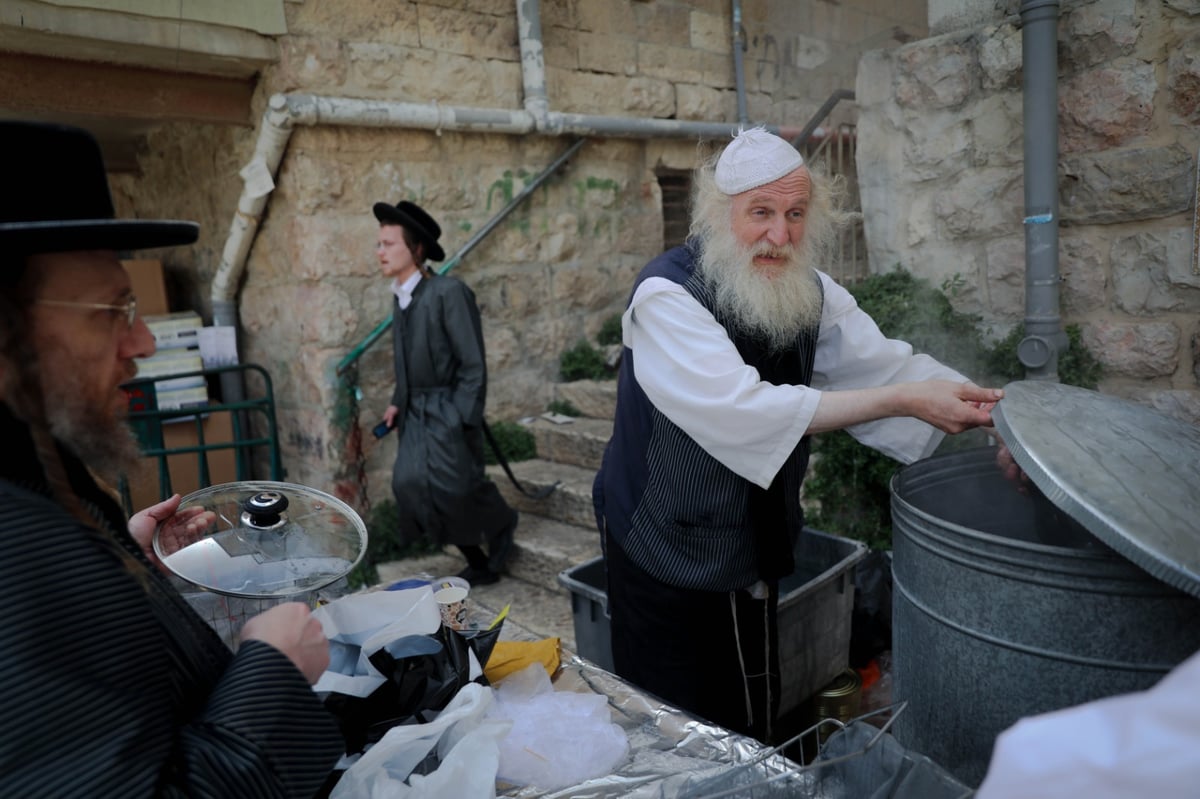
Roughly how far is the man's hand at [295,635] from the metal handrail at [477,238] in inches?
158

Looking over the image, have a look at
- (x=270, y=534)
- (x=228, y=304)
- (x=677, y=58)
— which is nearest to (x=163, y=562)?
(x=270, y=534)

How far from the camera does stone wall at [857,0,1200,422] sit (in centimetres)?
310

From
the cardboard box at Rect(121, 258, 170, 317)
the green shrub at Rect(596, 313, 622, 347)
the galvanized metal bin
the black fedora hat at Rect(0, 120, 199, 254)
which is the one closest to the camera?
the black fedora hat at Rect(0, 120, 199, 254)

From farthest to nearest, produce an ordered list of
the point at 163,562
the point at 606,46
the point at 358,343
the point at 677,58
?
the point at 677,58, the point at 606,46, the point at 358,343, the point at 163,562

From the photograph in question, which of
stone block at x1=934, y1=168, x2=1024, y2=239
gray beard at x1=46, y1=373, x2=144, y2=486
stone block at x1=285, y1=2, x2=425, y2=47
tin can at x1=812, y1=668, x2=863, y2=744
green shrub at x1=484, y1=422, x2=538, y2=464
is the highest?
stone block at x1=285, y1=2, x2=425, y2=47

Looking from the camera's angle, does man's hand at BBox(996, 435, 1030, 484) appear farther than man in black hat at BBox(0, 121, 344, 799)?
Yes

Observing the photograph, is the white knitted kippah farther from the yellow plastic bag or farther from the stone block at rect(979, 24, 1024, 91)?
the stone block at rect(979, 24, 1024, 91)

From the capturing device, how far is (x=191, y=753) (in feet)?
3.24

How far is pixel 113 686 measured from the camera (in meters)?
0.94

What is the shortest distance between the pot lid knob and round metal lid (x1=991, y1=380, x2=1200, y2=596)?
1.39 metres

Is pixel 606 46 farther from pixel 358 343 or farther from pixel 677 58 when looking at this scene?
pixel 358 343

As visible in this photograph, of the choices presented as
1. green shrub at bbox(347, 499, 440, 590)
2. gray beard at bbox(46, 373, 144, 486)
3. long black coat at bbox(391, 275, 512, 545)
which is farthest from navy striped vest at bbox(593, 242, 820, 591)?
green shrub at bbox(347, 499, 440, 590)

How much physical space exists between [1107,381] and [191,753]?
3602 mm

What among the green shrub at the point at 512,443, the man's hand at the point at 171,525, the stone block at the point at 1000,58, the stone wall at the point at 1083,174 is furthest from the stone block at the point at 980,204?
the man's hand at the point at 171,525
